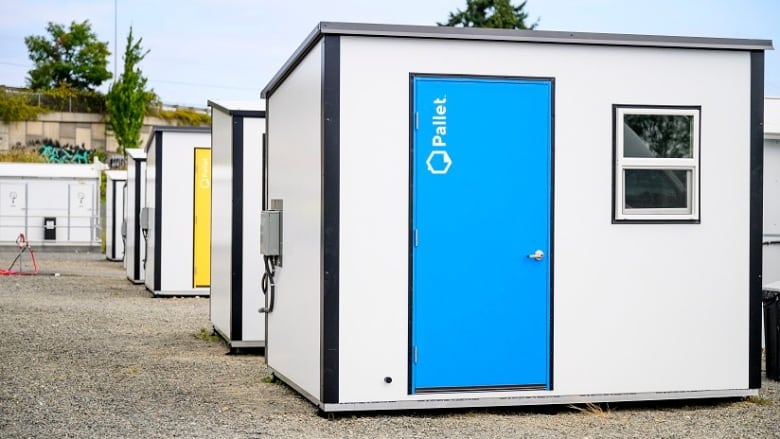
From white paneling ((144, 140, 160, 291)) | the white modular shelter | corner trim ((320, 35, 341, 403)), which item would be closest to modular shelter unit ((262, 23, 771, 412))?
corner trim ((320, 35, 341, 403))

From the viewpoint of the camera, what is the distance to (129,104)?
49531 mm

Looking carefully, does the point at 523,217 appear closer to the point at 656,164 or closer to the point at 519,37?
the point at 656,164

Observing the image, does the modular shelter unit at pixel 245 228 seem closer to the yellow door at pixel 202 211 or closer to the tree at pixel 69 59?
the yellow door at pixel 202 211

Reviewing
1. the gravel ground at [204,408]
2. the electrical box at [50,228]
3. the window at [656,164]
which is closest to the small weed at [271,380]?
the gravel ground at [204,408]

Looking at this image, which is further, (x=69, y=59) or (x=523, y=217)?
(x=69, y=59)

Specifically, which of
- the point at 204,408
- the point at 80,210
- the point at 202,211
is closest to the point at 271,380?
the point at 204,408

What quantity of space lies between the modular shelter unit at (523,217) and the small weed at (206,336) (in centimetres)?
478

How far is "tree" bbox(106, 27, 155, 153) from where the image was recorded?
49.4 metres

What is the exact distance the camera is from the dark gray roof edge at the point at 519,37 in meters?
7.87

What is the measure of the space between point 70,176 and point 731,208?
30.0 meters

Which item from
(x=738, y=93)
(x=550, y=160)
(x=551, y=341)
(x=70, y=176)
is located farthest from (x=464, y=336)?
(x=70, y=176)

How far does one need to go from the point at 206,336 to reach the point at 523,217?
21.5 feet

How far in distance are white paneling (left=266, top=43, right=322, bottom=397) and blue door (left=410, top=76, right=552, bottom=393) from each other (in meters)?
0.74

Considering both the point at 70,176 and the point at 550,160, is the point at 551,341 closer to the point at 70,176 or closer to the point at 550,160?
the point at 550,160
